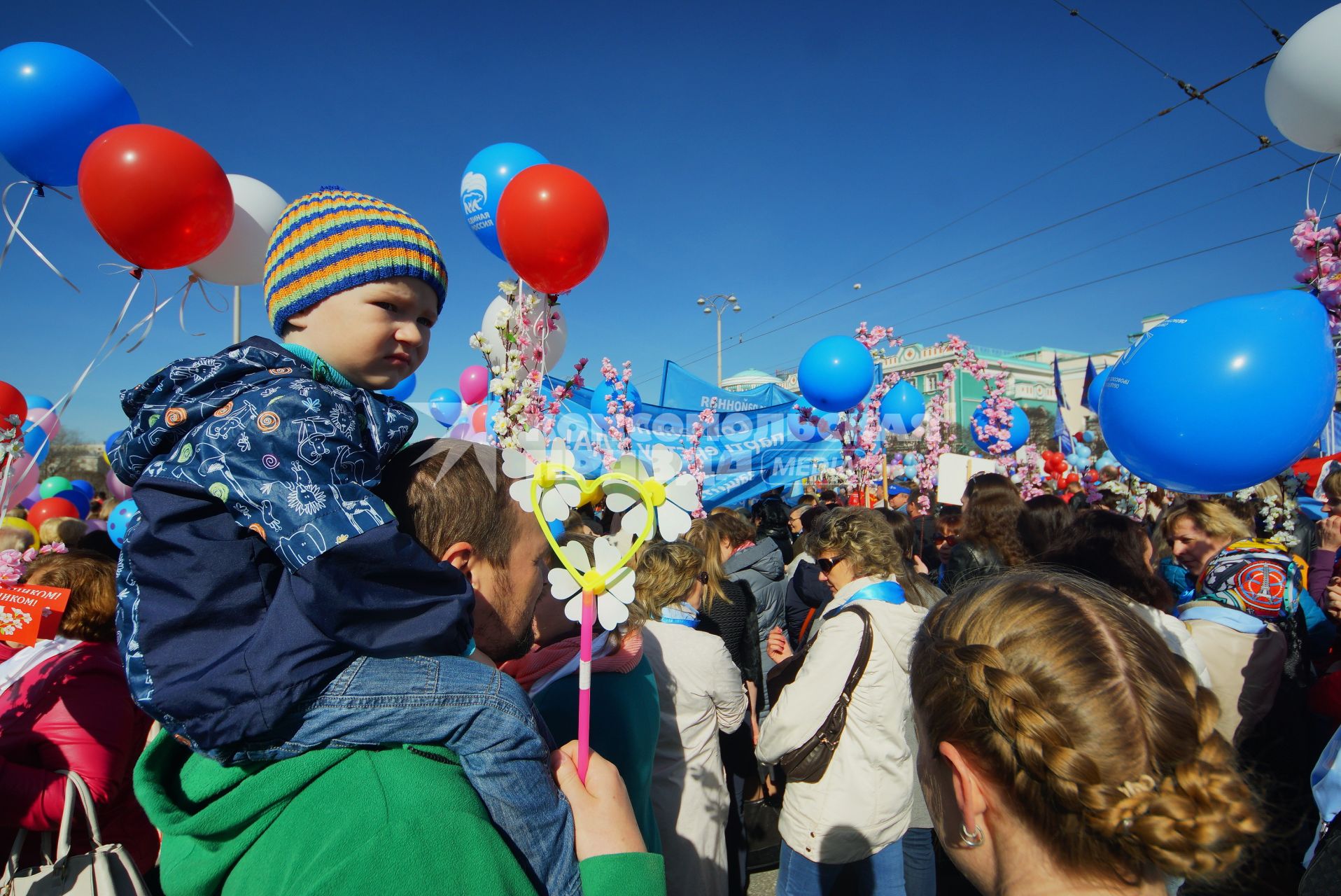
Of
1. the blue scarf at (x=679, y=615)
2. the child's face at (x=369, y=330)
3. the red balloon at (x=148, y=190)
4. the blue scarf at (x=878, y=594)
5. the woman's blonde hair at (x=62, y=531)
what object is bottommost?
the blue scarf at (x=679, y=615)

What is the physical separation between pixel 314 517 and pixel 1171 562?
5.53m

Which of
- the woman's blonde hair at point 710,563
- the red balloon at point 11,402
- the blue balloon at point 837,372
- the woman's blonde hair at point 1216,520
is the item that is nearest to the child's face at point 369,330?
the woman's blonde hair at point 710,563

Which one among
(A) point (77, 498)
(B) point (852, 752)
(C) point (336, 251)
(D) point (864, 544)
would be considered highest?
(C) point (336, 251)

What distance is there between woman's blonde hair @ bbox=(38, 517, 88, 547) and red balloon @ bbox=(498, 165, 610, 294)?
3974 mm

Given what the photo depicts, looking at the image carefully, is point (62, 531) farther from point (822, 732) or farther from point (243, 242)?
point (822, 732)

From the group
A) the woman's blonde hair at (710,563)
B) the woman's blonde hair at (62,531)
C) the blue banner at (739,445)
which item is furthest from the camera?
the blue banner at (739,445)

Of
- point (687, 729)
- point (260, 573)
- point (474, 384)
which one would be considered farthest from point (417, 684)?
point (474, 384)

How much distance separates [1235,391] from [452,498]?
3119 mm

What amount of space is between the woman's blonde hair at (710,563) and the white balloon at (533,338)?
1.34 meters

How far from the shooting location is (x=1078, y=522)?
3.00 metres

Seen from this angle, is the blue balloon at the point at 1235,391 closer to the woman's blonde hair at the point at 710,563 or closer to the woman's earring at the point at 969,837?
the woman's blonde hair at the point at 710,563

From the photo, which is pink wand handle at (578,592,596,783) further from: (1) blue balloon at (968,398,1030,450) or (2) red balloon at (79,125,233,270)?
(1) blue balloon at (968,398,1030,450)

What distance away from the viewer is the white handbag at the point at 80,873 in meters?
1.67

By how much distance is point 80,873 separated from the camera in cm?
171
